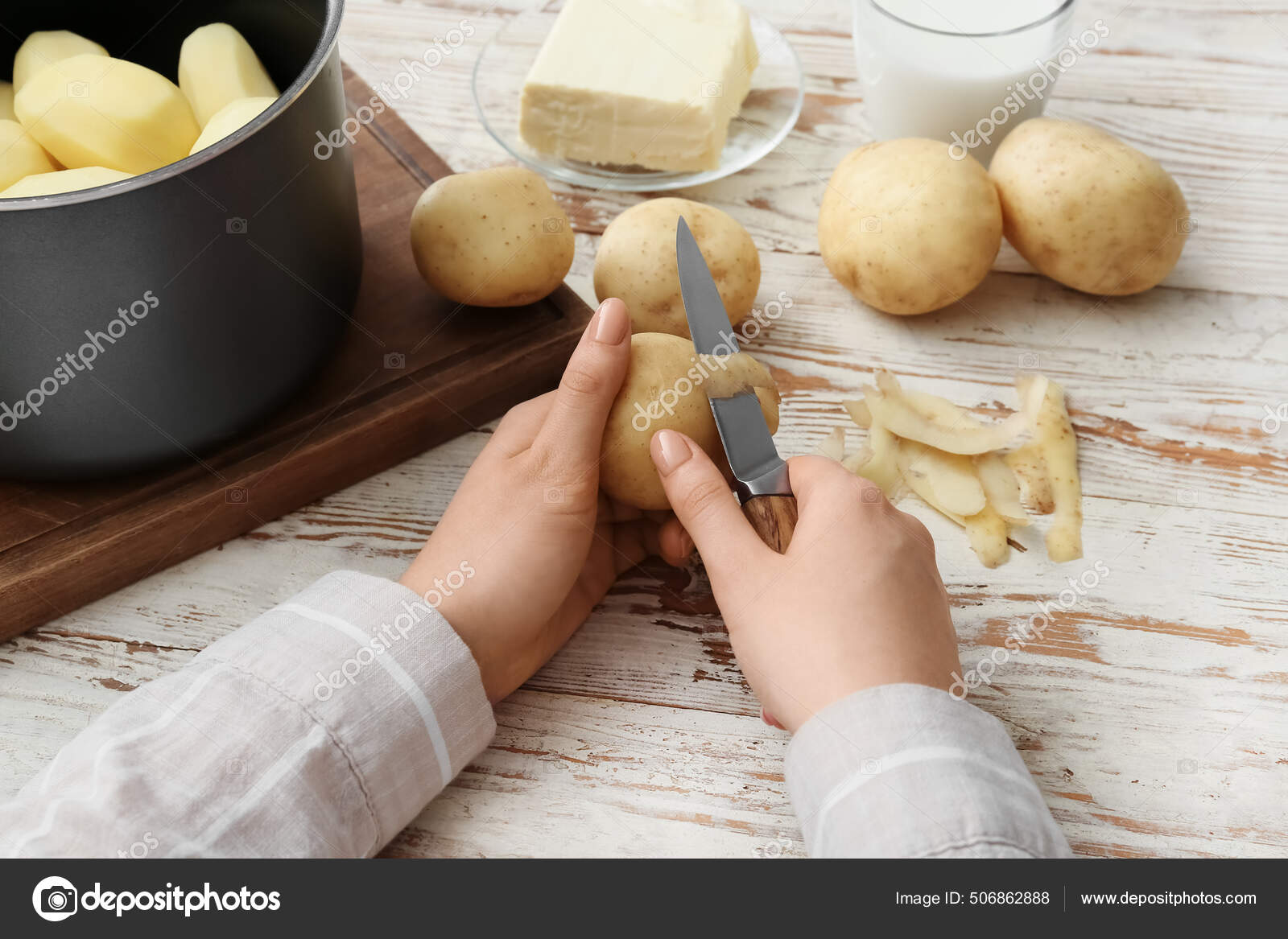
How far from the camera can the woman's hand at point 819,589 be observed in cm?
65

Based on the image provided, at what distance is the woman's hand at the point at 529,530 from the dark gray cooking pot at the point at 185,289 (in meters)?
0.18

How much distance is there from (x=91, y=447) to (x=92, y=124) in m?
0.22

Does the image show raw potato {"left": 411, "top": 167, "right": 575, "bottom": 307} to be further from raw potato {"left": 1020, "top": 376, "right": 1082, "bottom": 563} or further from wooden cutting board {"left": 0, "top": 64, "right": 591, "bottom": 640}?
raw potato {"left": 1020, "top": 376, "right": 1082, "bottom": 563}

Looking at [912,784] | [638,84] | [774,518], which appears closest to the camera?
[912,784]

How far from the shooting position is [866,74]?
1.11 meters

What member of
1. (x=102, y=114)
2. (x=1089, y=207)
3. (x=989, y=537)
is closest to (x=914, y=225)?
(x=1089, y=207)

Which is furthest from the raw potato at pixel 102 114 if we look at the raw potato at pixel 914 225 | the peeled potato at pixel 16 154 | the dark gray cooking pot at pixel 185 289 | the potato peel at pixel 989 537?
the potato peel at pixel 989 537

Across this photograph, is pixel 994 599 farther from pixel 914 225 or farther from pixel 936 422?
pixel 914 225

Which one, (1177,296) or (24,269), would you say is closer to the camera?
(24,269)

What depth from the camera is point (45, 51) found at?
0.82 metres

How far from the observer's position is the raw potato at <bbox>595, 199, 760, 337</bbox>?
877 millimetres

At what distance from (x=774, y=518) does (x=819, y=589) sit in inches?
2.5

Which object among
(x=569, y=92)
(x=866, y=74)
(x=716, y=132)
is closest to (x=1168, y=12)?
(x=866, y=74)

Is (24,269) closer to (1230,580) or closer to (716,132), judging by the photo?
(716,132)
